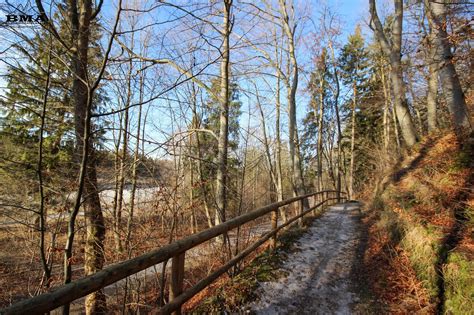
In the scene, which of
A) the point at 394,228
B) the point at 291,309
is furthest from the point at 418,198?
the point at 291,309

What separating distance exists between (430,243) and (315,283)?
1.95 metres

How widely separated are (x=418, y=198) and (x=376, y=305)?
3137 millimetres

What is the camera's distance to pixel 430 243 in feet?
12.6

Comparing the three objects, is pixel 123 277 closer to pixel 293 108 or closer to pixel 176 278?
pixel 176 278

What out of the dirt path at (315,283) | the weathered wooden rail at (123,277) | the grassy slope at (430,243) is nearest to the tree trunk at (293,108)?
the dirt path at (315,283)

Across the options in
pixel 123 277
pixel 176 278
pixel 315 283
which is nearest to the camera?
pixel 123 277

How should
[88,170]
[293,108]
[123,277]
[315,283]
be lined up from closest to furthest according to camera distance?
[123,277] < [315,283] < [88,170] < [293,108]

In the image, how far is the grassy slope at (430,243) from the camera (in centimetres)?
307

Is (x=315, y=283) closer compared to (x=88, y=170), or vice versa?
(x=315, y=283)

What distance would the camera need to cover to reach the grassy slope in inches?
121

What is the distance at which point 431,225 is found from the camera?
4215 mm

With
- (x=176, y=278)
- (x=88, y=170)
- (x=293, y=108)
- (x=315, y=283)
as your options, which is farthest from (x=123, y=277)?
(x=293, y=108)

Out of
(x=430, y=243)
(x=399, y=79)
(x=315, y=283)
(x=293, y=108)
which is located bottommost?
(x=315, y=283)

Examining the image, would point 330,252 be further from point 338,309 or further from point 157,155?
point 157,155
